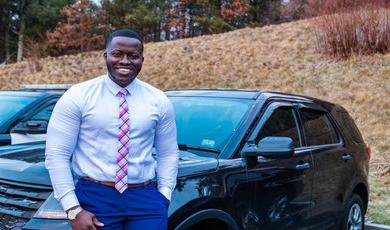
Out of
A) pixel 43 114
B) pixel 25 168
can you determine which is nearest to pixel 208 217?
pixel 25 168

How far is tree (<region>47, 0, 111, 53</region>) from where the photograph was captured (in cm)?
3278

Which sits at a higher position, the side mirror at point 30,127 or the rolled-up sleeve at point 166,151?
the rolled-up sleeve at point 166,151

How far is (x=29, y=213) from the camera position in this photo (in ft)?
9.59

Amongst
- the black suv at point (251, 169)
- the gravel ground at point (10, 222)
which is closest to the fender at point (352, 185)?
the black suv at point (251, 169)

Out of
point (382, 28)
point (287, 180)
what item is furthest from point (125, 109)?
point (382, 28)

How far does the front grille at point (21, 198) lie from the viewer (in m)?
2.94

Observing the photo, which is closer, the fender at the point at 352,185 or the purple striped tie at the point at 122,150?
the purple striped tie at the point at 122,150

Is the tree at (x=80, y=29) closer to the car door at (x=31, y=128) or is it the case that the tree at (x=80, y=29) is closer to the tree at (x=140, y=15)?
the tree at (x=140, y=15)

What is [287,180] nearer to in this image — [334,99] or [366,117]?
[366,117]

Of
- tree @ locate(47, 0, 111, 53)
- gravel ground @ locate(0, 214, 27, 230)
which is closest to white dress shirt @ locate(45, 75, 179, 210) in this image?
gravel ground @ locate(0, 214, 27, 230)

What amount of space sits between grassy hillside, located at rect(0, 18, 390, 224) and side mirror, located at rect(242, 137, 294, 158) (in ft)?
13.2

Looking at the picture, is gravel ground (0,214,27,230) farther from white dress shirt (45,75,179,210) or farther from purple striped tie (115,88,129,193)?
purple striped tie (115,88,129,193)

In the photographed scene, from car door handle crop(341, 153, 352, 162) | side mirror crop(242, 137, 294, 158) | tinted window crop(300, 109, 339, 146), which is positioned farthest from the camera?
car door handle crop(341, 153, 352, 162)

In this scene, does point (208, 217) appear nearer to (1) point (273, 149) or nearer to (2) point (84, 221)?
(1) point (273, 149)
